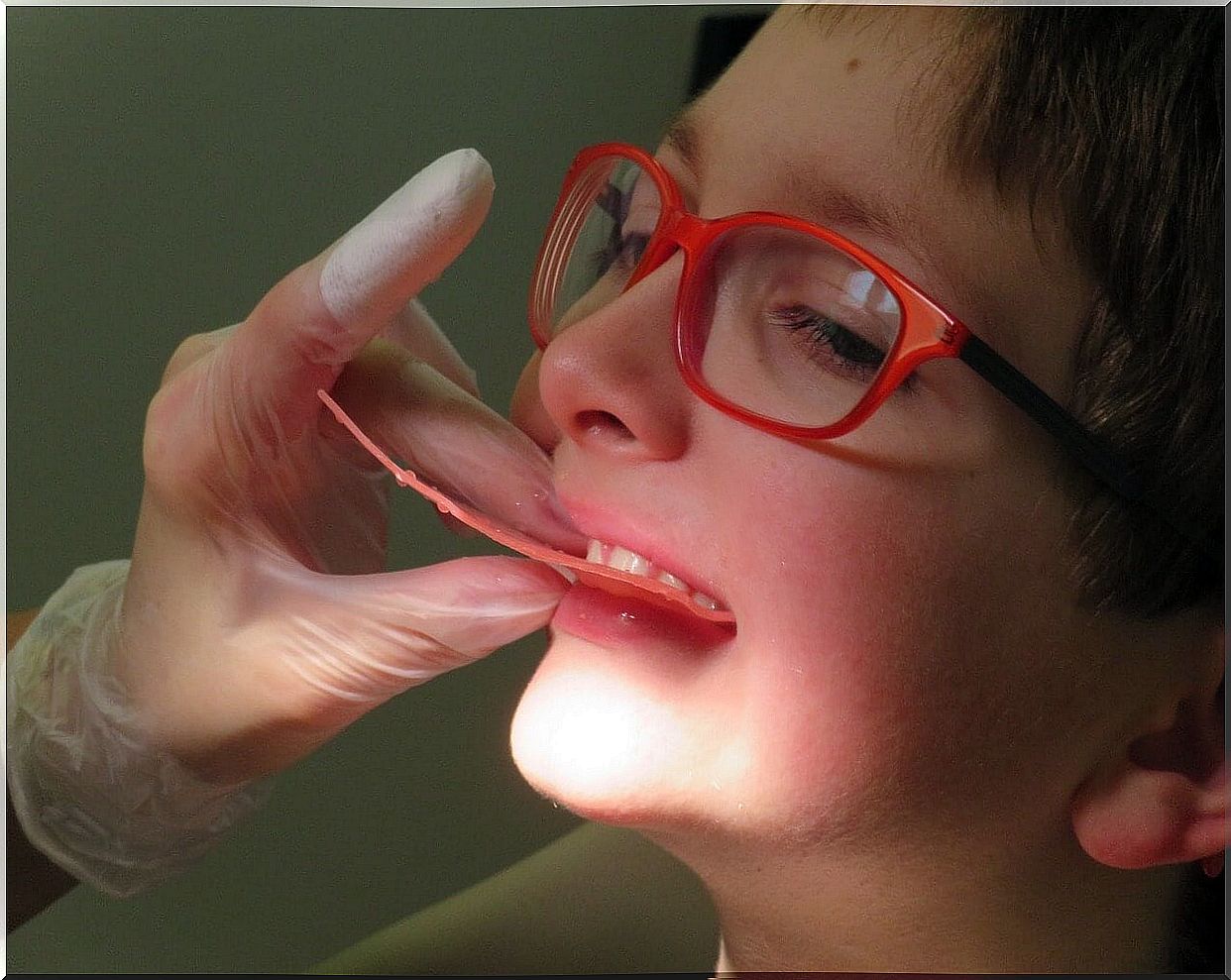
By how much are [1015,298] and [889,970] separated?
19.8 inches

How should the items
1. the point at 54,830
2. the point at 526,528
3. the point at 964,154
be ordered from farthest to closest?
the point at 54,830 < the point at 526,528 < the point at 964,154

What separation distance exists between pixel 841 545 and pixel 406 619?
0.34m

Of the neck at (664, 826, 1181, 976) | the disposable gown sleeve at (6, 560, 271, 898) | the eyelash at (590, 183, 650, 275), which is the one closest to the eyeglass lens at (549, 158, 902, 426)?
the eyelash at (590, 183, 650, 275)

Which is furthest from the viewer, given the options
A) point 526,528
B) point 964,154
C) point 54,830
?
point 54,830

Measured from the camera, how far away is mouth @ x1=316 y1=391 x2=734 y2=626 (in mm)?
782

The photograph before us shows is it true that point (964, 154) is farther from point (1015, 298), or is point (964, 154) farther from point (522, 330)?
point (522, 330)

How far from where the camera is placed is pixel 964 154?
2.37ft

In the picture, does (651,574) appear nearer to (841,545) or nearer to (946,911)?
(841,545)

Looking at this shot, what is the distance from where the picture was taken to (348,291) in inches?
33.4

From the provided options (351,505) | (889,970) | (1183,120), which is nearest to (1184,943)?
(889,970)

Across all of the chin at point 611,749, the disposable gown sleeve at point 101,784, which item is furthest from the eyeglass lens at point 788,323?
the disposable gown sleeve at point 101,784

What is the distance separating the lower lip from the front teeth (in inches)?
0.6

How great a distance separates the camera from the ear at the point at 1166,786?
2.66 ft

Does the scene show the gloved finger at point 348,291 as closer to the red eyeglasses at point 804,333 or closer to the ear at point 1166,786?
the red eyeglasses at point 804,333
